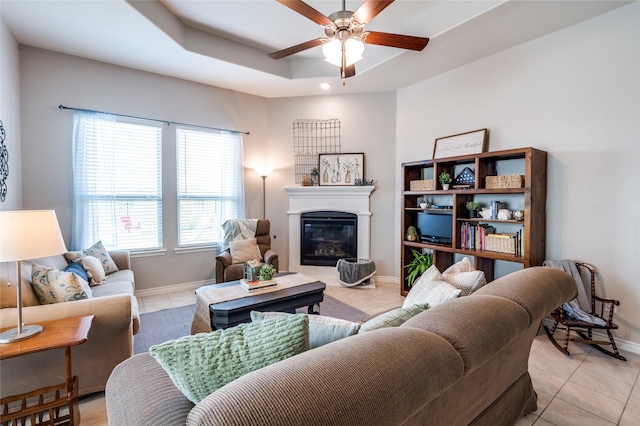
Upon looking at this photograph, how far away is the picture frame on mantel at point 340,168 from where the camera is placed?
480 cm

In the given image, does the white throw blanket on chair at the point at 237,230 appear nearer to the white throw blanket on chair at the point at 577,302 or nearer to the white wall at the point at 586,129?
the white wall at the point at 586,129

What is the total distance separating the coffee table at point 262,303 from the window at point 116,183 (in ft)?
6.71

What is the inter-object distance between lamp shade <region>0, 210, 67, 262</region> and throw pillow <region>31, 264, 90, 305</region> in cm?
50

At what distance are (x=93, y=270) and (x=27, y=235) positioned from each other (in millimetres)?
1734

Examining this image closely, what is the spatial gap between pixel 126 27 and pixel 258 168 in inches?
98.9

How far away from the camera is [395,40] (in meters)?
2.61

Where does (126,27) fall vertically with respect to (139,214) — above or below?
above

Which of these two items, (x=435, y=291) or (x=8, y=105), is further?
(x=8, y=105)

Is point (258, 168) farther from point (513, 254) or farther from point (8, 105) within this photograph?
point (513, 254)

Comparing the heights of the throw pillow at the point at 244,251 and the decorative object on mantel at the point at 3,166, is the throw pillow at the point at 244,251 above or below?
below

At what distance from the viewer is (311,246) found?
4.92 meters

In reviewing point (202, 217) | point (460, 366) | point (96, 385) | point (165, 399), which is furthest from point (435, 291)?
point (202, 217)

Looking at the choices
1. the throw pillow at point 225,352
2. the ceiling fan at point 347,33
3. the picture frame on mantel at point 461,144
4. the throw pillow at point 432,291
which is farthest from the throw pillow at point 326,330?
the picture frame on mantel at point 461,144

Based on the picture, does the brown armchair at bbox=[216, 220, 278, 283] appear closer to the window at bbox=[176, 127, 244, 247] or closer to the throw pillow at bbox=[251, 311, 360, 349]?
the window at bbox=[176, 127, 244, 247]
